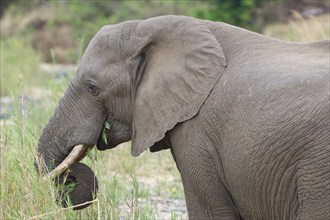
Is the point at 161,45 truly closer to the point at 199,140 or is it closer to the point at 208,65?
the point at 208,65

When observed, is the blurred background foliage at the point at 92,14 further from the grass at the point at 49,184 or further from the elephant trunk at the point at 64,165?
the elephant trunk at the point at 64,165

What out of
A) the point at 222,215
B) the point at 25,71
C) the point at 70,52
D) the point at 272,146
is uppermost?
the point at 70,52

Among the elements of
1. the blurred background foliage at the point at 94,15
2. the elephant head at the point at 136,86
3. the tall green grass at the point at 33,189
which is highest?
the blurred background foliage at the point at 94,15

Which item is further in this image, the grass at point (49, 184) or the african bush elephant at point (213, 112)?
the grass at point (49, 184)

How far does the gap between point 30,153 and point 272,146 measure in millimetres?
2107

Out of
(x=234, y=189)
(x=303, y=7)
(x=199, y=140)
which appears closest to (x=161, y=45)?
(x=199, y=140)

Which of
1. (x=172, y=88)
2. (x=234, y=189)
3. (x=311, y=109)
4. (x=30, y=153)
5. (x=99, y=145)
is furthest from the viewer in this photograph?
(x=30, y=153)

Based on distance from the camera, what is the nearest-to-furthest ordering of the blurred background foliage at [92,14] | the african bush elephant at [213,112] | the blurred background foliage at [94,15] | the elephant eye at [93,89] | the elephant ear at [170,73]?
1. the african bush elephant at [213,112]
2. the elephant ear at [170,73]
3. the elephant eye at [93,89]
4. the blurred background foliage at [94,15]
5. the blurred background foliage at [92,14]

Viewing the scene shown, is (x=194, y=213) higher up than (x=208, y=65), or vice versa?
(x=208, y=65)

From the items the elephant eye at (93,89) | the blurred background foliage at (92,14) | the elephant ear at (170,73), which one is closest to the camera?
the elephant ear at (170,73)

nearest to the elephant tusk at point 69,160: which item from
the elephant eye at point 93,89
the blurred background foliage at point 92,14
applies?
the elephant eye at point 93,89

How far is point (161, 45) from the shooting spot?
17.1 feet

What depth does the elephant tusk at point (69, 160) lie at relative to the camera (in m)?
5.41

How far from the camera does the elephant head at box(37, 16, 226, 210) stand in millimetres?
5059
